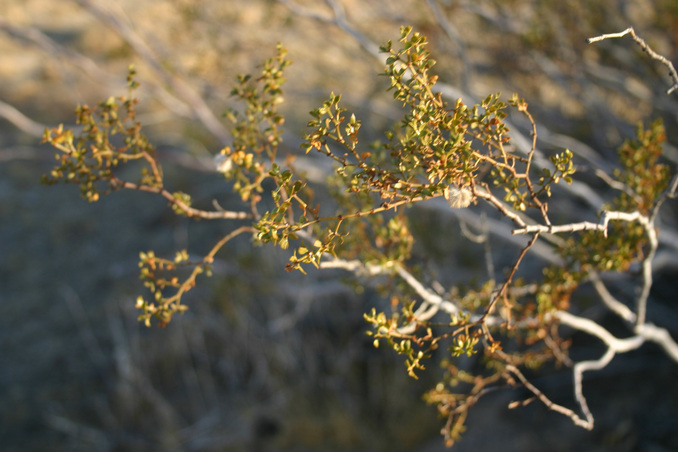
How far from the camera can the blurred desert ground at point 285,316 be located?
428 centimetres

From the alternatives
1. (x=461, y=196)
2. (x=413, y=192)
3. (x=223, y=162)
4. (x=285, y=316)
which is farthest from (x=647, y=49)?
(x=285, y=316)

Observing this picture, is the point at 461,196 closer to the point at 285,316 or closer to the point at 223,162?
the point at 223,162

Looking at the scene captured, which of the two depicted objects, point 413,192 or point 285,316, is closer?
point 413,192

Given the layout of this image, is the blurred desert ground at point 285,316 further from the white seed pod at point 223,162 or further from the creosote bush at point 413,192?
the white seed pod at point 223,162

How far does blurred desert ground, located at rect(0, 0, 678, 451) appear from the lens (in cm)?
428

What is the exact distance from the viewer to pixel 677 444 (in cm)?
374

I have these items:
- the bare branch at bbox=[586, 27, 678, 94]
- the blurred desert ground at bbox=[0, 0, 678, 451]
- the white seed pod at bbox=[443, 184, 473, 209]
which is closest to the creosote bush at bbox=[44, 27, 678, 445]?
the white seed pod at bbox=[443, 184, 473, 209]

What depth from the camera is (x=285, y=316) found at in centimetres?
484

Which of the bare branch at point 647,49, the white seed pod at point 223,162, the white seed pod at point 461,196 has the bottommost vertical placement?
the white seed pod at point 461,196

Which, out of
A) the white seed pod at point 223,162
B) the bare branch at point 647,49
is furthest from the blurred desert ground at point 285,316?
the bare branch at point 647,49

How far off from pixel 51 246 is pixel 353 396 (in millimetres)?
4920

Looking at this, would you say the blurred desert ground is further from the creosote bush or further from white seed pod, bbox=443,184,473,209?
white seed pod, bbox=443,184,473,209

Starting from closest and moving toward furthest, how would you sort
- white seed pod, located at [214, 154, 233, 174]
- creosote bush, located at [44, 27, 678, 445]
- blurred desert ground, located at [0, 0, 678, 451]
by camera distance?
1. creosote bush, located at [44, 27, 678, 445]
2. white seed pod, located at [214, 154, 233, 174]
3. blurred desert ground, located at [0, 0, 678, 451]

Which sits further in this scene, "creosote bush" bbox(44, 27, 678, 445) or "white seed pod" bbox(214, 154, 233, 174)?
"white seed pod" bbox(214, 154, 233, 174)
